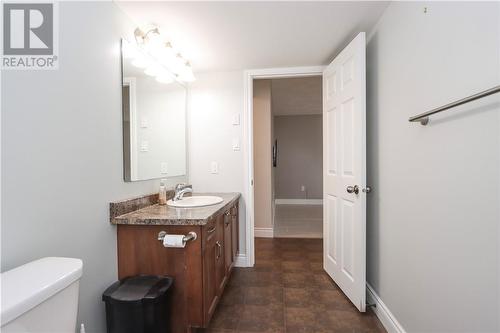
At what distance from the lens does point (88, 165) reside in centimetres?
117

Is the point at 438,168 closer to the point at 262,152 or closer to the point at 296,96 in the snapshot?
the point at 262,152

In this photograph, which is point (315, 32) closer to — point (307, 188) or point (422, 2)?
point (422, 2)

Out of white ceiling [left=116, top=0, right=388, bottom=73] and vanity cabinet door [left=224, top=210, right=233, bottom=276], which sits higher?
white ceiling [left=116, top=0, right=388, bottom=73]

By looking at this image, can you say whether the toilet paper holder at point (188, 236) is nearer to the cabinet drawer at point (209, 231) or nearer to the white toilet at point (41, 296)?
the cabinet drawer at point (209, 231)

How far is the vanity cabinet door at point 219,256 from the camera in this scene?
1605mm

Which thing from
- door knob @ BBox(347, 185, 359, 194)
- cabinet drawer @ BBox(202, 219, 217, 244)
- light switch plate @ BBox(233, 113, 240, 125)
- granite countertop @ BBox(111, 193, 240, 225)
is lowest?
cabinet drawer @ BBox(202, 219, 217, 244)

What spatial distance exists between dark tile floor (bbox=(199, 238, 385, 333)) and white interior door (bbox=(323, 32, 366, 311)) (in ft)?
A: 0.39

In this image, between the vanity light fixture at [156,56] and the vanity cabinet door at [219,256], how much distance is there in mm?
1258

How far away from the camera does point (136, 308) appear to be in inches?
42.8

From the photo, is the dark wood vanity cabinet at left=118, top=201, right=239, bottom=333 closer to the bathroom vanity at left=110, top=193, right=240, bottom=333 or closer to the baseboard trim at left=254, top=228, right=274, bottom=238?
the bathroom vanity at left=110, top=193, right=240, bottom=333

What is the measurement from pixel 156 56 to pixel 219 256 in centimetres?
160

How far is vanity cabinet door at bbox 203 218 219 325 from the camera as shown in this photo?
1352 millimetres

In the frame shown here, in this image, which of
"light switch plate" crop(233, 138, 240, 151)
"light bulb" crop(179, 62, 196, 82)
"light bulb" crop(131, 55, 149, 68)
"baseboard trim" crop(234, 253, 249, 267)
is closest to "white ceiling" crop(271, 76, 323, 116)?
"light switch plate" crop(233, 138, 240, 151)

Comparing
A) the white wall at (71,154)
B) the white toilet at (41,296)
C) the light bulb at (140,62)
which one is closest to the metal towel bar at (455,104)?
the white toilet at (41,296)
